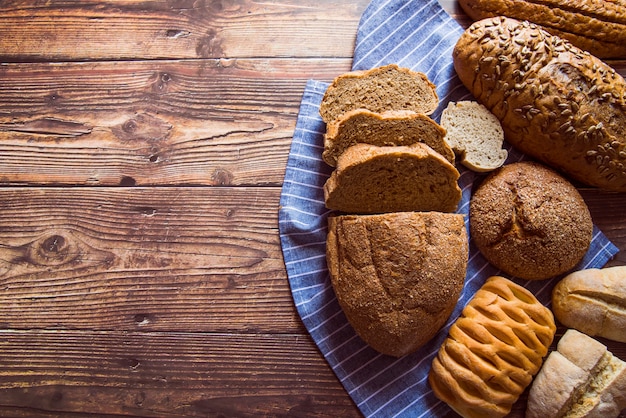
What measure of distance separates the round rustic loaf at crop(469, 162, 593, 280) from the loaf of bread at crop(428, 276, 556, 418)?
0.36 feet

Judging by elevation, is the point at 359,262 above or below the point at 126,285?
above

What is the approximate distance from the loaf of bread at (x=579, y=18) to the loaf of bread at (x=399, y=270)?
80 centimetres

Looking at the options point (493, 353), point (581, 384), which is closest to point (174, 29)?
point (493, 353)

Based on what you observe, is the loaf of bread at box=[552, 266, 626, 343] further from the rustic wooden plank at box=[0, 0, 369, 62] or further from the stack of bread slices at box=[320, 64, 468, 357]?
the rustic wooden plank at box=[0, 0, 369, 62]

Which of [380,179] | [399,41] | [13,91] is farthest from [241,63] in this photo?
[13,91]

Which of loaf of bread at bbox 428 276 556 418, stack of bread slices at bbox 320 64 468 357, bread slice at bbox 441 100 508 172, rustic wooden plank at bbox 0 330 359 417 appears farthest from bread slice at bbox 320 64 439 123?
rustic wooden plank at bbox 0 330 359 417

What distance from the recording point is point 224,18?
216 cm

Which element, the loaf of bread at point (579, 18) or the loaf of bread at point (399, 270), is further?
the loaf of bread at point (579, 18)

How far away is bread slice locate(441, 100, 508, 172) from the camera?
1.88m

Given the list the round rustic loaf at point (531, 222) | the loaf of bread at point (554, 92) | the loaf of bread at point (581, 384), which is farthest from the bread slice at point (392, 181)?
the loaf of bread at point (581, 384)

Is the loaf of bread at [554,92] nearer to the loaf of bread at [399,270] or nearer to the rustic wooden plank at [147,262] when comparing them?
the loaf of bread at [399,270]

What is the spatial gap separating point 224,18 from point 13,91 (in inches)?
37.1

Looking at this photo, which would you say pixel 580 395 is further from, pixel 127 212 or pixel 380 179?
pixel 127 212

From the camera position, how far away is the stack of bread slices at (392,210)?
170 centimetres
